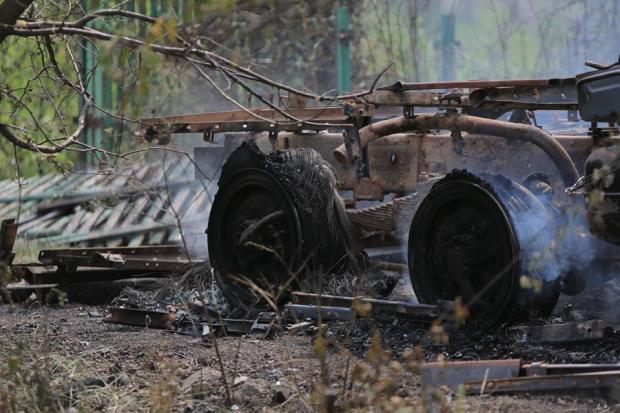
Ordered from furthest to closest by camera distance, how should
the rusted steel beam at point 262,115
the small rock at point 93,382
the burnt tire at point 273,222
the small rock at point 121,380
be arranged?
1. the rusted steel beam at point 262,115
2. the burnt tire at point 273,222
3. the small rock at point 121,380
4. the small rock at point 93,382

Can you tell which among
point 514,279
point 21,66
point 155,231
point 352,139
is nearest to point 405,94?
point 352,139

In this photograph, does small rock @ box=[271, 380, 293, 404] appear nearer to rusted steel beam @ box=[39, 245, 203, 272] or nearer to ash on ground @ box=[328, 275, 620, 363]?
ash on ground @ box=[328, 275, 620, 363]

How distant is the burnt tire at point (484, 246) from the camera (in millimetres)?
6348

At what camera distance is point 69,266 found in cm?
936

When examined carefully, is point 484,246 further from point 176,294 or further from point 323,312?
point 176,294

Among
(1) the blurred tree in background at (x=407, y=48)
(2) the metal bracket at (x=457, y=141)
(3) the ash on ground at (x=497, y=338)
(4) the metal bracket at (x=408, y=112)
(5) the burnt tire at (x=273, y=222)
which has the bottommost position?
(3) the ash on ground at (x=497, y=338)

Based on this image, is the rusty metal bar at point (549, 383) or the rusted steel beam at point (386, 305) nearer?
the rusty metal bar at point (549, 383)

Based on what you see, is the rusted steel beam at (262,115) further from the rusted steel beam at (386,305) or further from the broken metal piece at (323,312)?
the broken metal piece at (323,312)

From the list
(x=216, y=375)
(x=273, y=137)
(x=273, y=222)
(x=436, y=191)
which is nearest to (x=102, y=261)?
(x=273, y=137)

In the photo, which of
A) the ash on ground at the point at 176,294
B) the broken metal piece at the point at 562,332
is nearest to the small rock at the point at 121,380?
the broken metal piece at the point at 562,332

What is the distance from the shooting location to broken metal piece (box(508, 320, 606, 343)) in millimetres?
6137

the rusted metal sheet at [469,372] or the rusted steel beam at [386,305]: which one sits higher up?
the rusted steel beam at [386,305]

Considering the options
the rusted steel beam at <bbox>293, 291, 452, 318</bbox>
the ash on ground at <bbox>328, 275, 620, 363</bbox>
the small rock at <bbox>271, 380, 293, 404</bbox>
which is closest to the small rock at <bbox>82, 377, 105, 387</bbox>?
the small rock at <bbox>271, 380, 293, 404</bbox>

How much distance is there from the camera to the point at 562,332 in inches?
244
